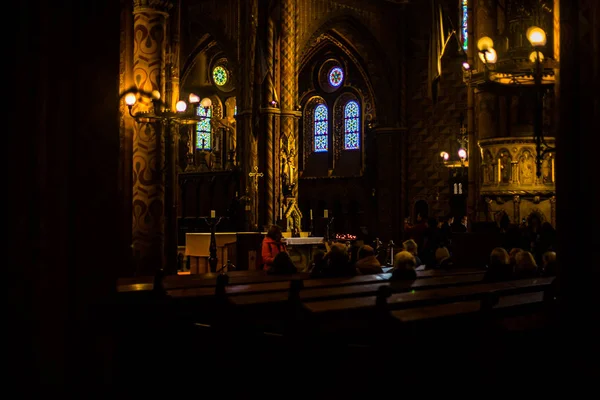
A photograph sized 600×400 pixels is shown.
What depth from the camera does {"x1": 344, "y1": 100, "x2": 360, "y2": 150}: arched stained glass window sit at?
3462cm

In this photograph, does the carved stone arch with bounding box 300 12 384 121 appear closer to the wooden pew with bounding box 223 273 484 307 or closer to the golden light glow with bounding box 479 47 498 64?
the golden light glow with bounding box 479 47 498 64

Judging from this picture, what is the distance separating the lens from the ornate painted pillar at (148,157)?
10672 mm

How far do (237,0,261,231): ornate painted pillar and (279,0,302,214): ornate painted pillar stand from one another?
3.39ft

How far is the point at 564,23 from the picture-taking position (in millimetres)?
5875

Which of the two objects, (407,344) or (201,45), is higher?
(201,45)

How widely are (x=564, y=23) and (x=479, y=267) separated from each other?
6849mm

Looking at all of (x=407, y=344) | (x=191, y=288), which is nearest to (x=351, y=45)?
(x=191, y=288)

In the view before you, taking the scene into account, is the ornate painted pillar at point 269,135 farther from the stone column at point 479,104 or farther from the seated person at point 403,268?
the seated person at point 403,268

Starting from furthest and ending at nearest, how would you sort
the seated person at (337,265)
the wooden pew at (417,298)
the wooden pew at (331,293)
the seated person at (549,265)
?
the seated person at (549,265)
the seated person at (337,265)
the wooden pew at (331,293)
the wooden pew at (417,298)

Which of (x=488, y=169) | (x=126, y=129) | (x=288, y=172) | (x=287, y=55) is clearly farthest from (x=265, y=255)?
(x=287, y=55)

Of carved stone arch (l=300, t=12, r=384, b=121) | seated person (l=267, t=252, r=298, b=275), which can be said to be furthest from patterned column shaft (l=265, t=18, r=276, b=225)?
seated person (l=267, t=252, r=298, b=275)

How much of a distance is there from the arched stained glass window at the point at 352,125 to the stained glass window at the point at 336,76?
47.5 inches

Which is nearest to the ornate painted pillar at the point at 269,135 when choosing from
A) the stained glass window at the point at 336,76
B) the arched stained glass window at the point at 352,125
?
the arched stained glass window at the point at 352,125

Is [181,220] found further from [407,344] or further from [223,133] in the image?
[407,344]
